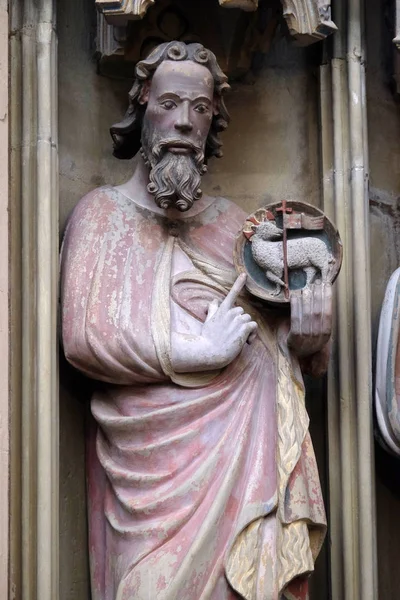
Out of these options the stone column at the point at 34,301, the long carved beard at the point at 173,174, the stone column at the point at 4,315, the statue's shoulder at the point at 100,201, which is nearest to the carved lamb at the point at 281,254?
the long carved beard at the point at 173,174

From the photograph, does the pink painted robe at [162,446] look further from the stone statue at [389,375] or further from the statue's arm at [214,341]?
the stone statue at [389,375]

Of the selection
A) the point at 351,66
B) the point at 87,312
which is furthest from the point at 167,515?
the point at 351,66

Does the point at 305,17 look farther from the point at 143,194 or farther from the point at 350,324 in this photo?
the point at 350,324

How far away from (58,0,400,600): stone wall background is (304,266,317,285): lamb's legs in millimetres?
462

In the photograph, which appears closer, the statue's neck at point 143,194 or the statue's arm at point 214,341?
the statue's arm at point 214,341

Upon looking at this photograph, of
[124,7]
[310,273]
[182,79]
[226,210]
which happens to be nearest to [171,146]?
[182,79]

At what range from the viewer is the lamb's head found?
607 centimetres

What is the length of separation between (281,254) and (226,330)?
0.93 feet

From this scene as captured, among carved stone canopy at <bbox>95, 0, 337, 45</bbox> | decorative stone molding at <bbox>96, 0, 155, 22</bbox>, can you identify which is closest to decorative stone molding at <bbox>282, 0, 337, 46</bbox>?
carved stone canopy at <bbox>95, 0, 337, 45</bbox>

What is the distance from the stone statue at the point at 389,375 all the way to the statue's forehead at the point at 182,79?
0.82m

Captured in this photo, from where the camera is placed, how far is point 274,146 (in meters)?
6.66

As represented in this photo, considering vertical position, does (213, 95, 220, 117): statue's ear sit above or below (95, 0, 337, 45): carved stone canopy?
below

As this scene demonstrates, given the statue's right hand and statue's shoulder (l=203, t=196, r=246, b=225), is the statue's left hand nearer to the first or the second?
the statue's right hand

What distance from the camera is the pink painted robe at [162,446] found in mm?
5789
